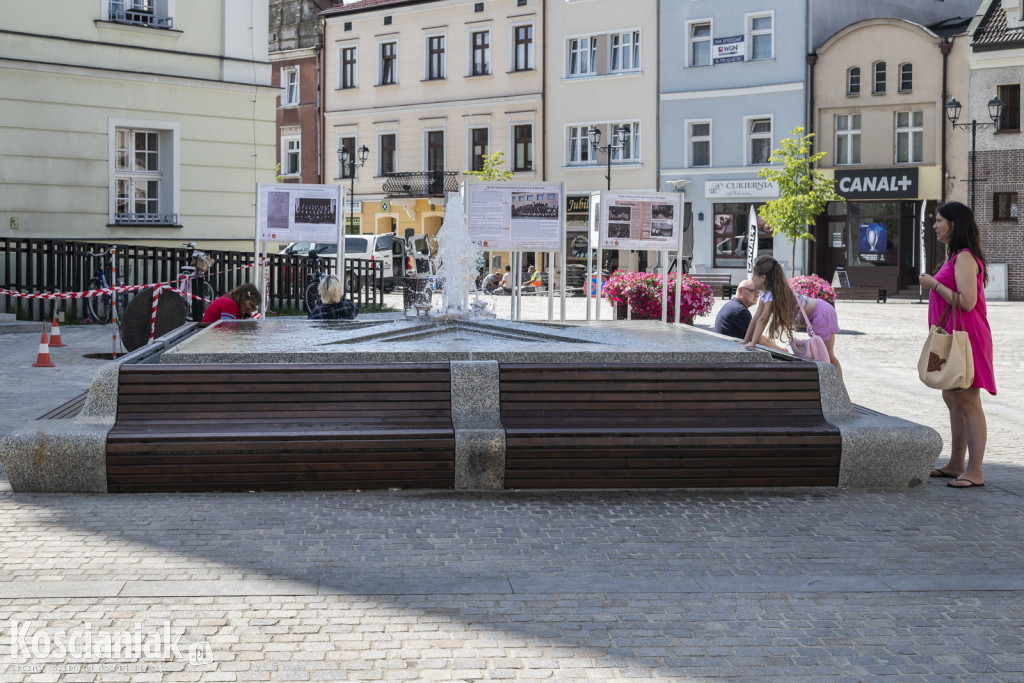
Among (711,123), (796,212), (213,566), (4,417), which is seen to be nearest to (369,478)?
(213,566)

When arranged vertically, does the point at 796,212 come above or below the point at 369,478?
above

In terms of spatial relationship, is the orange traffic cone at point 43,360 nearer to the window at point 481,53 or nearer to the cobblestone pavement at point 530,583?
Answer: the cobblestone pavement at point 530,583

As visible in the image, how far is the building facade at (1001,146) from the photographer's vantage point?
131 ft

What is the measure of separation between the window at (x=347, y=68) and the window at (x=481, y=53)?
21.0 ft

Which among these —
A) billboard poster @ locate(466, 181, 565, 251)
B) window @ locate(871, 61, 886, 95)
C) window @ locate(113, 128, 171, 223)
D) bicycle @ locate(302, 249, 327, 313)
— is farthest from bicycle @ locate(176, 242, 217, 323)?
window @ locate(871, 61, 886, 95)

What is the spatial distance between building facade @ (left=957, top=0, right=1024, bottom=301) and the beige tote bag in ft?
112

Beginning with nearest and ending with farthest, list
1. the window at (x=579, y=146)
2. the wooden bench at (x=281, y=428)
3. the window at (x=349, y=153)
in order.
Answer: the wooden bench at (x=281, y=428) → the window at (x=579, y=146) → the window at (x=349, y=153)

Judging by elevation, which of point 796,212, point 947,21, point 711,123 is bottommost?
point 796,212

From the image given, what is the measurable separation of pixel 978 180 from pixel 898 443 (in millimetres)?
35483

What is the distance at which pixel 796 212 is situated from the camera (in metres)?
40.4

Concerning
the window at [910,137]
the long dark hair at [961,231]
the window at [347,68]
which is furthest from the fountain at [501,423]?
the window at [347,68]

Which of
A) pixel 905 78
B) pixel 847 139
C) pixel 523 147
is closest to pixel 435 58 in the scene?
pixel 523 147

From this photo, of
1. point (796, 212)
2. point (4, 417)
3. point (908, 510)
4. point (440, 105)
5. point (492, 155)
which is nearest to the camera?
point (908, 510)

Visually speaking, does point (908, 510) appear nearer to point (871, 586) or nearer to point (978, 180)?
point (871, 586)
